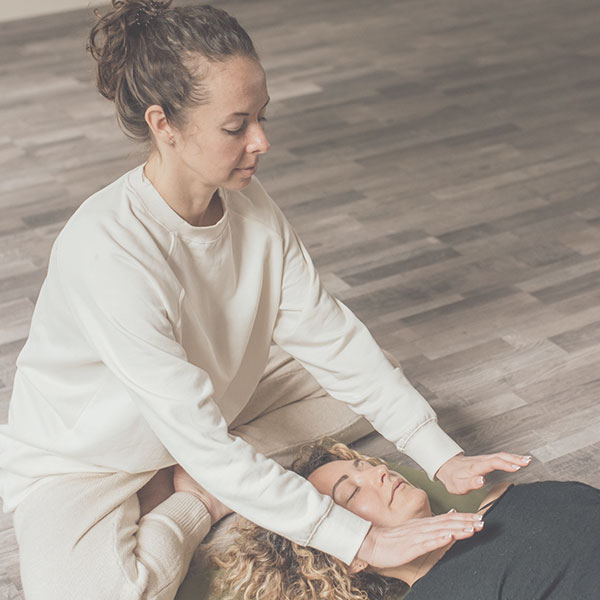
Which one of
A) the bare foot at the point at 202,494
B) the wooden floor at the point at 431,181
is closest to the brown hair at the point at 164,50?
the bare foot at the point at 202,494

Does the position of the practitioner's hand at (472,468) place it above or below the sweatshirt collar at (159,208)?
below

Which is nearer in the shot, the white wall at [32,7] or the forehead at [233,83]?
the forehead at [233,83]

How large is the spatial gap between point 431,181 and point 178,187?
80.5 inches

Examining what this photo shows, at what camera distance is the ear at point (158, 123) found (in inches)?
60.7

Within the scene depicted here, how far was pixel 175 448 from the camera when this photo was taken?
157cm

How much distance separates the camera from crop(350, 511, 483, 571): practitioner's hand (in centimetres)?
147

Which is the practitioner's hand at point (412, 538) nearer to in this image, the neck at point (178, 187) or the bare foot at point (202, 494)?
the bare foot at point (202, 494)

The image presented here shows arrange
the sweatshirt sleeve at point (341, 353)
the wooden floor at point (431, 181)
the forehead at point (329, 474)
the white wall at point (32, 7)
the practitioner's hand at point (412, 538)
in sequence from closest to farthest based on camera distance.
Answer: the practitioner's hand at point (412, 538) → the forehead at point (329, 474) → the sweatshirt sleeve at point (341, 353) → the wooden floor at point (431, 181) → the white wall at point (32, 7)

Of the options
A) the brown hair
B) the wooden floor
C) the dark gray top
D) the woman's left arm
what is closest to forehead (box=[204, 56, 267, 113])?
the brown hair

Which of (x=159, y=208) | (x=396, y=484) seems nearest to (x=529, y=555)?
(x=396, y=484)

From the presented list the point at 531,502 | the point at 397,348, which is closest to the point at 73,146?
the point at 397,348

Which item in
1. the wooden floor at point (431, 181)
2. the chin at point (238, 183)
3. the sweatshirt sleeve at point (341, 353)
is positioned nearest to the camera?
the chin at point (238, 183)

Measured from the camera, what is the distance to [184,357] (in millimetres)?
1599

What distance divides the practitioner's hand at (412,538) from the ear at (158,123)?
2.33ft
